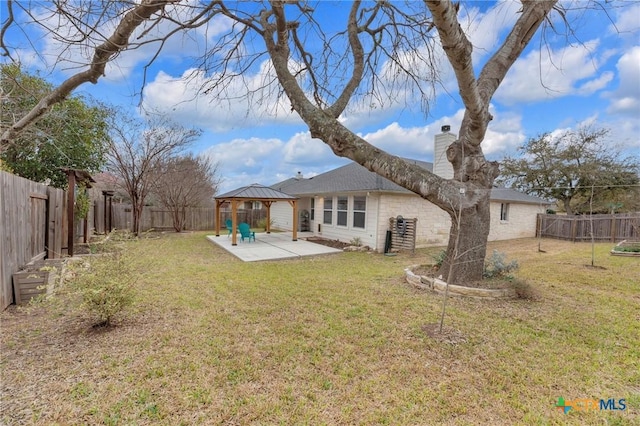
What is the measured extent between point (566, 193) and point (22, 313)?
26451 mm

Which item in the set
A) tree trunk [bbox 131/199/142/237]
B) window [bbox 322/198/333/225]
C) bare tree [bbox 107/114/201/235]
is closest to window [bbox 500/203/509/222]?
window [bbox 322/198/333/225]

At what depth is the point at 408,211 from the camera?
1115 cm

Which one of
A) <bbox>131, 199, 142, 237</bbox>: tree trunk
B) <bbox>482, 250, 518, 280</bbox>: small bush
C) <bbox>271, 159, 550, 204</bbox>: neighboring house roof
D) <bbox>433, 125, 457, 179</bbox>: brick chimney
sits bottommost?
<bbox>482, 250, 518, 280</bbox>: small bush

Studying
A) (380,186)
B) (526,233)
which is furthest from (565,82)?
(526,233)

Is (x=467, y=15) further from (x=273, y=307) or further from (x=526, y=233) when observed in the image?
(x=526, y=233)

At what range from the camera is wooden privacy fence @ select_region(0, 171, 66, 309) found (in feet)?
12.6

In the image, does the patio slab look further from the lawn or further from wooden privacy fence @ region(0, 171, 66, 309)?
wooden privacy fence @ region(0, 171, 66, 309)

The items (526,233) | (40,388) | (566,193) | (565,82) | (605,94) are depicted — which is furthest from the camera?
(566,193)

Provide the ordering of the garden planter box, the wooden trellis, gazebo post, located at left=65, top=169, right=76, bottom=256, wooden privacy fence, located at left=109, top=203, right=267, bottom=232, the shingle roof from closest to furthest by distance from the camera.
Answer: the garden planter box → gazebo post, located at left=65, top=169, right=76, bottom=256 → the shingle roof → the wooden trellis → wooden privacy fence, located at left=109, top=203, right=267, bottom=232

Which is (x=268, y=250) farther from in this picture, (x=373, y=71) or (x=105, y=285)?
(x=105, y=285)

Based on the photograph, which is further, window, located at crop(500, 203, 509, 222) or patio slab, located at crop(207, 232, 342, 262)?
window, located at crop(500, 203, 509, 222)

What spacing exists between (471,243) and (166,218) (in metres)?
16.3

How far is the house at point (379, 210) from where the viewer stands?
10.5 metres

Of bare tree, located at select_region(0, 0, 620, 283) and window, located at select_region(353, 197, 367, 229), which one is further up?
bare tree, located at select_region(0, 0, 620, 283)
